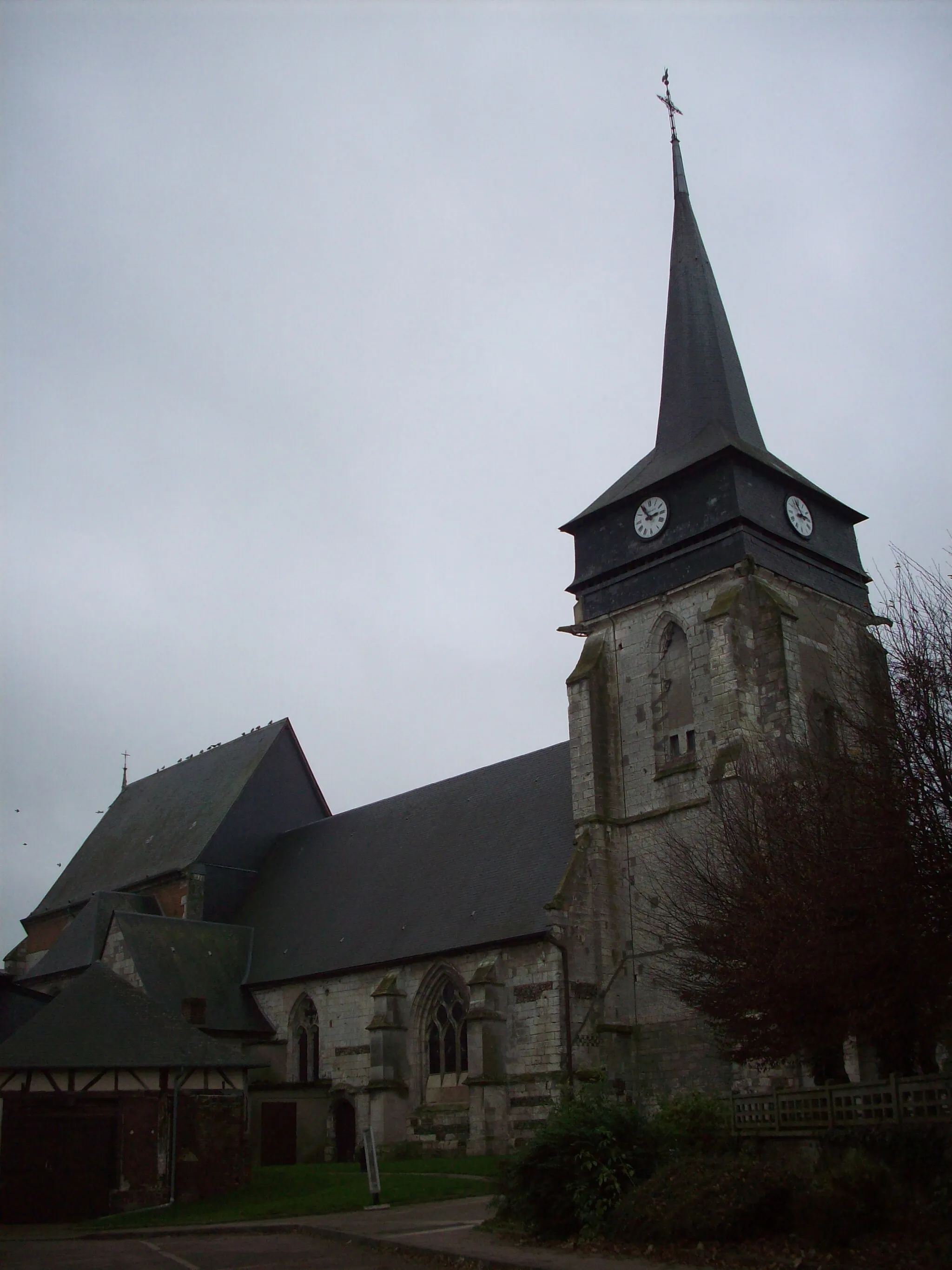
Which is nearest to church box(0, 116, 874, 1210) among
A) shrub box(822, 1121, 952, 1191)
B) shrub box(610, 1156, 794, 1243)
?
shrub box(610, 1156, 794, 1243)

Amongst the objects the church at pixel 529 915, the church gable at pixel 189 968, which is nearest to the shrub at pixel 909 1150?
the church at pixel 529 915

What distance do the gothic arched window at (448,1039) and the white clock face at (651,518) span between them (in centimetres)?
1090

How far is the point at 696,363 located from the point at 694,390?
837 millimetres

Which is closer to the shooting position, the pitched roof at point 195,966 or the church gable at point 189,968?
the church gable at point 189,968

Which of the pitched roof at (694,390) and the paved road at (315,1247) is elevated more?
the pitched roof at (694,390)

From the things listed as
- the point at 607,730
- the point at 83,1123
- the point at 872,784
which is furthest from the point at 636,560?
the point at 83,1123

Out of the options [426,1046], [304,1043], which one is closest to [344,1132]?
[304,1043]

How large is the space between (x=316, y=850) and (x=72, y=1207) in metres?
16.1

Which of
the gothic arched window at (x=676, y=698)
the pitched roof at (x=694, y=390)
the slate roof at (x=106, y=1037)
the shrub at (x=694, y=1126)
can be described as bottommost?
the shrub at (x=694, y=1126)

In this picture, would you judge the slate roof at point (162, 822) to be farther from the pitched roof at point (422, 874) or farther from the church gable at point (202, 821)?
the pitched roof at point (422, 874)

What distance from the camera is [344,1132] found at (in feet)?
89.2

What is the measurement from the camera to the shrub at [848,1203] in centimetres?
1023

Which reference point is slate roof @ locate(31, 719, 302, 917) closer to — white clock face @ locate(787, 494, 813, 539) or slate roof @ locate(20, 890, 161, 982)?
slate roof @ locate(20, 890, 161, 982)

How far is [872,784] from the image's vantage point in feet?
45.2
